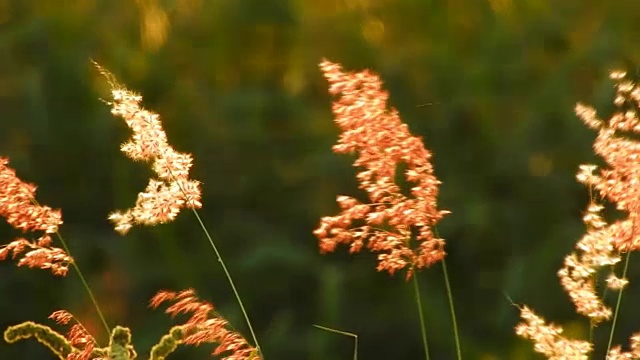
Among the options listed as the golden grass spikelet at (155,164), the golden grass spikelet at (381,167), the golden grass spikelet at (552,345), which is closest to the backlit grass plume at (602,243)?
the golden grass spikelet at (552,345)

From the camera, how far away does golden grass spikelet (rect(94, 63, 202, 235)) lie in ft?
3.53

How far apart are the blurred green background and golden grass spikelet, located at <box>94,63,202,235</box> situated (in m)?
0.41

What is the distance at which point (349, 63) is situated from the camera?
5.25ft

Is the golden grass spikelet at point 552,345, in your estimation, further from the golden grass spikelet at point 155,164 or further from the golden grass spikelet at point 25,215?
the golden grass spikelet at point 25,215

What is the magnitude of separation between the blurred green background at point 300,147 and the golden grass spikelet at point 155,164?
0.41m

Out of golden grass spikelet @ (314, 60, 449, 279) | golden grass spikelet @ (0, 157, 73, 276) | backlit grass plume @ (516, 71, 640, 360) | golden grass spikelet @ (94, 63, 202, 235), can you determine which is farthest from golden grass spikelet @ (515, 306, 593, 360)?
golden grass spikelet @ (0, 157, 73, 276)

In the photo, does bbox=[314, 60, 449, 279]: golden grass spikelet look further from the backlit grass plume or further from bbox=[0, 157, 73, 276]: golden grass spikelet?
bbox=[0, 157, 73, 276]: golden grass spikelet

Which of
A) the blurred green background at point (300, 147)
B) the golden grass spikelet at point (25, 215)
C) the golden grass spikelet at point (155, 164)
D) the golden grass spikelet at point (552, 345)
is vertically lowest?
the golden grass spikelet at point (552, 345)

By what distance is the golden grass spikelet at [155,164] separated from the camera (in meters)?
1.08

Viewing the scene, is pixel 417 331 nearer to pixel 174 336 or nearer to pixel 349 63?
pixel 349 63

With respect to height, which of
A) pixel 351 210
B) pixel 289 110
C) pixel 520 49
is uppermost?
pixel 520 49

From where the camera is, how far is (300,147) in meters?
1.56

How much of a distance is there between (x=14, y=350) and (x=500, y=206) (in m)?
0.67

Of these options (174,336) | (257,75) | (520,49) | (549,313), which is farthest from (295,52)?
(174,336)
